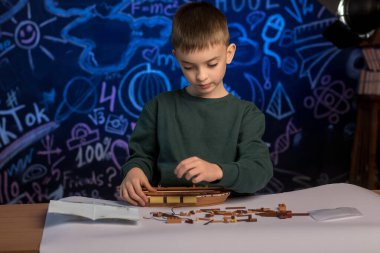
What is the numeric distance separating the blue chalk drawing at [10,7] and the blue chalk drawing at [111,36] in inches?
11.2

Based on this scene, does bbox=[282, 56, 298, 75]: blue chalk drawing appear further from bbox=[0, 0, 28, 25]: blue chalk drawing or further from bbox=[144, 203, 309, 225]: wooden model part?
bbox=[144, 203, 309, 225]: wooden model part

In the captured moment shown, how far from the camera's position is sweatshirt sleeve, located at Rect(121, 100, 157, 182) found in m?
1.51

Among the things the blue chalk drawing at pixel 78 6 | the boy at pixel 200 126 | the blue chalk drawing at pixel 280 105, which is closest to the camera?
the boy at pixel 200 126

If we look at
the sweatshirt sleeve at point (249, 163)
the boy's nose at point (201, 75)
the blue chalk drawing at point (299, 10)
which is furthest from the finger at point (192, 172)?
the blue chalk drawing at point (299, 10)

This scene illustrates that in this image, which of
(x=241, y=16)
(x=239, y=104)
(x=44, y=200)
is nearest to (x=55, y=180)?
(x=44, y=200)

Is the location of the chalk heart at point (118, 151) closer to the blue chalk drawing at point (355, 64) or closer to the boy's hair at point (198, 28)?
Answer: the blue chalk drawing at point (355, 64)

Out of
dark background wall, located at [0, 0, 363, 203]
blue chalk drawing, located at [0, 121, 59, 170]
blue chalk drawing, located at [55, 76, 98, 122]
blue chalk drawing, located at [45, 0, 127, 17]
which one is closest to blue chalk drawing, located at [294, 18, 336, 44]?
dark background wall, located at [0, 0, 363, 203]

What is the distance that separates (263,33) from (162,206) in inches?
109

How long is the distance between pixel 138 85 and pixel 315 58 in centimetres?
110

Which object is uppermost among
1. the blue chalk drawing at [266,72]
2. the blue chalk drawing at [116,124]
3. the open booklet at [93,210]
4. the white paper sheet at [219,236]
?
the blue chalk drawing at [266,72]

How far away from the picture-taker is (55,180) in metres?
3.85

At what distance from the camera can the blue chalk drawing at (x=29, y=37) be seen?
3.72 m

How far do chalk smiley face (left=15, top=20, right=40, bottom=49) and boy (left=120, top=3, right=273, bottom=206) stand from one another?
7.65ft

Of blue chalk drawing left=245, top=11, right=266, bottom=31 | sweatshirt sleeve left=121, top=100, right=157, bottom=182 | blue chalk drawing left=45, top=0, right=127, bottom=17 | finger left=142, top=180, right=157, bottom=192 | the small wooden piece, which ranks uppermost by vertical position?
blue chalk drawing left=45, top=0, right=127, bottom=17
